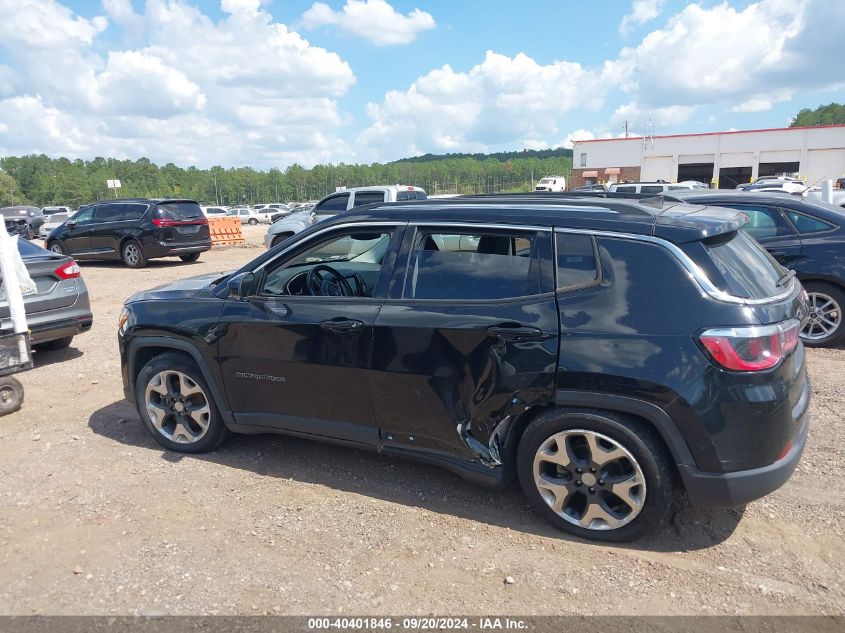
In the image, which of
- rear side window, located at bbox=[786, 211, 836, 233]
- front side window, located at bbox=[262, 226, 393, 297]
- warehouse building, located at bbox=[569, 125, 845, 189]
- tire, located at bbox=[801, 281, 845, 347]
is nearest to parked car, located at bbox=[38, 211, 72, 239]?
front side window, located at bbox=[262, 226, 393, 297]

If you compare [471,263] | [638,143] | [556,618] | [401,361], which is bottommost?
[556,618]

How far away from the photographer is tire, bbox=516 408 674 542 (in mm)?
3117

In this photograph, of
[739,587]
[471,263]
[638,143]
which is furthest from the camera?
[638,143]

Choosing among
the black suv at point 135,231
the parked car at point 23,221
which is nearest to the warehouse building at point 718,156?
the parked car at point 23,221

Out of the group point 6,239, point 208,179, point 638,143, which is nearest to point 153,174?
point 208,179

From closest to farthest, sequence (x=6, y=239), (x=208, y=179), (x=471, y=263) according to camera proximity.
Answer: (x=471, y=263), (x=6, y=239), (x=208, y=179)

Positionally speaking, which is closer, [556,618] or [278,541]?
[556,618]

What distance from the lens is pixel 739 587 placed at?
2953mm

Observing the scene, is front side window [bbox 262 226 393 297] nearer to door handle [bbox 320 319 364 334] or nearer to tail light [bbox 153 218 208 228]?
door handle [bbox 320 319 364 334]

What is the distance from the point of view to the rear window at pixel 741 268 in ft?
10.0

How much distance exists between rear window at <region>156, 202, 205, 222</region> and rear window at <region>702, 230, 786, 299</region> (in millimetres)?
15149

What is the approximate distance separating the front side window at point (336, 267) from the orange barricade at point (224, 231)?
19306 millimetres

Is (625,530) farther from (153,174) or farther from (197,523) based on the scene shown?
(153,174)

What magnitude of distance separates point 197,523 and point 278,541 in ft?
1.85
